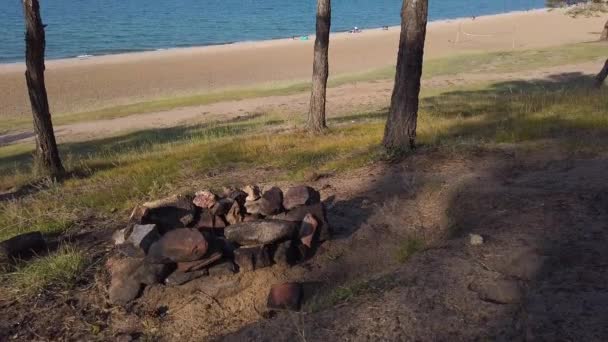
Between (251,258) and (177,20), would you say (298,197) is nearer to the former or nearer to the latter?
(251,258)

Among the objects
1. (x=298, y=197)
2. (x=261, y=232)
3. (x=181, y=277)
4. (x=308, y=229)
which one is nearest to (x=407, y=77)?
(x=298, y=197)

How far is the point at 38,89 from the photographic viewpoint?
28.1ft

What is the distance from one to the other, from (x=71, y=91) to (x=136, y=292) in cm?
2573

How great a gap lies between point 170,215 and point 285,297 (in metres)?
1.54

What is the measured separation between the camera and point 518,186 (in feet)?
20.0

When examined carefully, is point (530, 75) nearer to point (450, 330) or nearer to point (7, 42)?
point (450, 330)

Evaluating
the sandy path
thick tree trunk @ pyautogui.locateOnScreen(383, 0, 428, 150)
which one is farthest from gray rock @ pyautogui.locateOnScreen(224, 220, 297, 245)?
the sandy path

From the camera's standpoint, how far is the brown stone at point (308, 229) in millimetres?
5122

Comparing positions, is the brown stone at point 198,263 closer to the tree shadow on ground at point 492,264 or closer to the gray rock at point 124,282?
the gray rock at point 124,282

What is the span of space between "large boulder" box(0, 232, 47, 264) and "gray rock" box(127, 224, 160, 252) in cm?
108

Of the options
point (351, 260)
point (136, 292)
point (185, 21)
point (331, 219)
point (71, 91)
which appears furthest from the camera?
point (185, 21)

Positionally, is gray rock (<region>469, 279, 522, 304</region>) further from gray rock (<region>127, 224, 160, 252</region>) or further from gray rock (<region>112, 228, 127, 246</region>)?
gray rock (<region>112, 228, 127, 246</region>)

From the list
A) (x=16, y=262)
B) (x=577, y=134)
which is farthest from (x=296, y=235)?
(x=577, y=134)

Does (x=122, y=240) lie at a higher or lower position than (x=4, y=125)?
higher
